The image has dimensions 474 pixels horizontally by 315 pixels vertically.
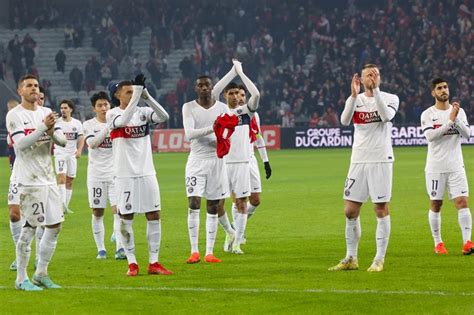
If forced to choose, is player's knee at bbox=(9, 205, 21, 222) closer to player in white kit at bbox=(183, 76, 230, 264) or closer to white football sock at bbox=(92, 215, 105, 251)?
white football sock at bbox=(92, 215, 105, 251)

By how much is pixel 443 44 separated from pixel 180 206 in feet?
102

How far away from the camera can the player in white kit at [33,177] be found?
12578 mm

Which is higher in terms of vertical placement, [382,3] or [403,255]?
[382,3]

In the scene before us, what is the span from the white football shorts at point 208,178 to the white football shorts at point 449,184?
3194mm

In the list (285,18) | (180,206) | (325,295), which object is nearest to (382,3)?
(285,18)

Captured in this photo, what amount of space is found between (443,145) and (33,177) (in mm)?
6633

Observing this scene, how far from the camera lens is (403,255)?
15.8 m

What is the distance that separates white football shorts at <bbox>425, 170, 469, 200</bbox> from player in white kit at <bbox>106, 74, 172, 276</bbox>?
4.48 m

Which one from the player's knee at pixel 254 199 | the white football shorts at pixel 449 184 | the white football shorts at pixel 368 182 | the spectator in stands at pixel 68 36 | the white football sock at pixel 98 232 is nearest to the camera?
A: the white football shorts at pixel 368 182

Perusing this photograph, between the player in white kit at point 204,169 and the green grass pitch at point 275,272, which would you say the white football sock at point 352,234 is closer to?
the green grass pitch at point 275,272

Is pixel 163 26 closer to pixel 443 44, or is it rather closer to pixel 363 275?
pixel 443 44

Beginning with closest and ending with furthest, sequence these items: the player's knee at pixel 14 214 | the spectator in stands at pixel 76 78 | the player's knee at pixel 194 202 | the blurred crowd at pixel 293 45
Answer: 1. the player's knee at pixel 14 214
2. the player's knee at pixel 194 202
3. the blurred crowd at pixel 293 45
4. the spectator in stands at pixel 76 78

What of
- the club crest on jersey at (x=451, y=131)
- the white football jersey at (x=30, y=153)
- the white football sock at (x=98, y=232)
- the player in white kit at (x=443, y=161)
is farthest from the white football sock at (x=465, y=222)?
the white football jersey at (x=30, y=153)

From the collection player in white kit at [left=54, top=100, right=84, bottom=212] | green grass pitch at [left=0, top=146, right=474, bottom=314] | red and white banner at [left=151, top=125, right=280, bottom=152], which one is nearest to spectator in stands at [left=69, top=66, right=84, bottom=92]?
red and white banner at [left=151, top=125, right=280, bottom=152]
